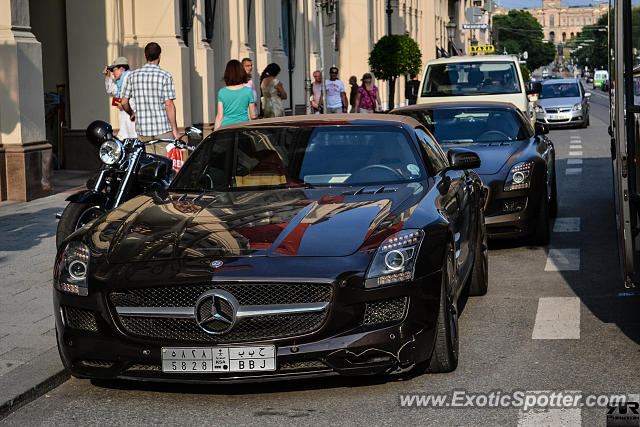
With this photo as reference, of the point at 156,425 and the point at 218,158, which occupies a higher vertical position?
the point at 218,158

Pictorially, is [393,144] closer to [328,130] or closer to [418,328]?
[328,130]

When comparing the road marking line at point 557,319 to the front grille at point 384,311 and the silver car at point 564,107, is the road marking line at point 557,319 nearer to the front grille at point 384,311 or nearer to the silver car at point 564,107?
the front grille at point 384,311

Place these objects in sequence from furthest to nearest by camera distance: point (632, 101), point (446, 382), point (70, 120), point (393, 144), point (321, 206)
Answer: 1. point (70, 120)
2. point (393, 144)
3. point (632, 101)
4. point (321, 206)
5. point (446, 382)

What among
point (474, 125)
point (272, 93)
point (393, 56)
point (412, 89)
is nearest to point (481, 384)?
point (474, 125)

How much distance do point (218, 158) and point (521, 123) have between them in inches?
205

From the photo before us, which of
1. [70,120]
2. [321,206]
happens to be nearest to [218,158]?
[321,206]

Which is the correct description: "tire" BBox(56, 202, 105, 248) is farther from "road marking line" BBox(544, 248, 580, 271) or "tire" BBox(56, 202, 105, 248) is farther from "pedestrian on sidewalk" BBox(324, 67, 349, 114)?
"pedestrian on sidewalk" BBox(324, 67, 349, 114)

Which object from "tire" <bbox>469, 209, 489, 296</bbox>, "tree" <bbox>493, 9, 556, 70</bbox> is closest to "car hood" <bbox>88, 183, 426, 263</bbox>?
"tire" <bbox>469, 209, 489, 296</bbox>

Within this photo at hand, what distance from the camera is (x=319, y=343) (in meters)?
5.21

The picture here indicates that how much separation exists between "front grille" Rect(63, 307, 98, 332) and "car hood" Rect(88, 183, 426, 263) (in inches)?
11.1

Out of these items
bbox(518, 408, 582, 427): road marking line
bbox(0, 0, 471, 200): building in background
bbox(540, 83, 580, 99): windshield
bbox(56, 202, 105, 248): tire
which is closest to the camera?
bbox(518, 408, 582, 427): road marking line

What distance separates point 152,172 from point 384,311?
392 cm

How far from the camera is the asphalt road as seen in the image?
5.14 metres

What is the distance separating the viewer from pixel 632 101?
662 centimetres
